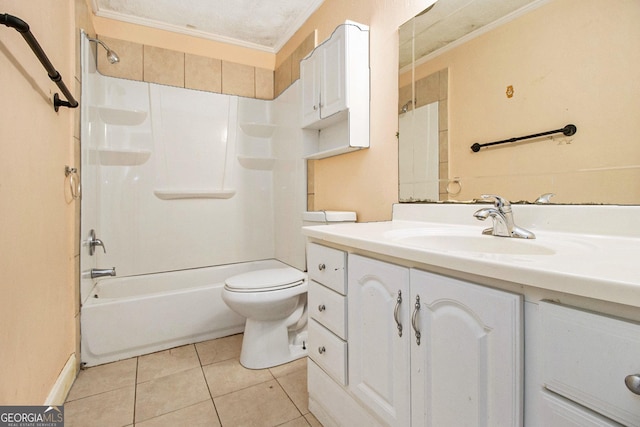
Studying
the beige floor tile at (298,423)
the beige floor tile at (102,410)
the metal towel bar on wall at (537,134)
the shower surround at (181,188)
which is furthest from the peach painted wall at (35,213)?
the metal towel bar on wall at (537,134)

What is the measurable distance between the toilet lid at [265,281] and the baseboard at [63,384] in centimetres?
81

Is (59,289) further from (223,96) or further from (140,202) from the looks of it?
(223,96)

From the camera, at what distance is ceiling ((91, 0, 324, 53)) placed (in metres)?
2.10

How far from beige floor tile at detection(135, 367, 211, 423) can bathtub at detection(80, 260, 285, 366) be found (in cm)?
36

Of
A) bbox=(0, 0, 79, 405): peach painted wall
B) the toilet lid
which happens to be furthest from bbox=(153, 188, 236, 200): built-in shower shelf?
the toilet lid

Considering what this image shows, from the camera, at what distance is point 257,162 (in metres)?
2.69

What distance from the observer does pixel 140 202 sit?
2301 mm

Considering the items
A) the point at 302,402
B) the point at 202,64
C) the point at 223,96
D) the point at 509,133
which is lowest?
the point at 302,402

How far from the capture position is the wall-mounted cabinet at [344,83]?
162cm

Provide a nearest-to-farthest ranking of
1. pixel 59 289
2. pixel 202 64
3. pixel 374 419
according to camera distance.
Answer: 1. pixel 374 419
2. pixel 59 289
3. pixel 202 64

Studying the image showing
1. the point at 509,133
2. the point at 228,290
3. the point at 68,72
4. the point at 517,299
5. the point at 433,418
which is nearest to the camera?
the point at 517,299

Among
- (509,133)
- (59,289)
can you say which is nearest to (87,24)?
(59,289)

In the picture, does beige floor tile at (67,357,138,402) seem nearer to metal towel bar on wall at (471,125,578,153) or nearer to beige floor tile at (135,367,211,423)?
beige floor tile at (135,367,211,423)

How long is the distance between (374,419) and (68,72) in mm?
2082
